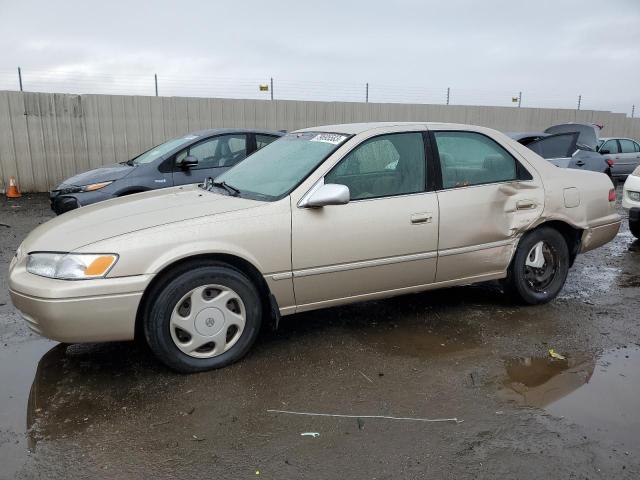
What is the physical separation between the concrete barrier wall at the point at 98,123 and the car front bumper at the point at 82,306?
10.7 m

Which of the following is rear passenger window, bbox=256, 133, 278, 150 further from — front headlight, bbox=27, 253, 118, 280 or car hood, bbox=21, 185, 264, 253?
front headlight, bbox=27, 253, 118, 280

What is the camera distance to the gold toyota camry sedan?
333 cm

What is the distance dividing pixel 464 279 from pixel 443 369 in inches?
40.1

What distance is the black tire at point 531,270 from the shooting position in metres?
4.67

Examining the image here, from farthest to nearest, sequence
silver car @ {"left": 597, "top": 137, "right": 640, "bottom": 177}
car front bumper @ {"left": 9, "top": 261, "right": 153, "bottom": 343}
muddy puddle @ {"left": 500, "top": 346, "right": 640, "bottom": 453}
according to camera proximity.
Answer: silver car @ {"left": 597, "top": 137, "right": 640, "bottom": 177} → car front bumper @ {"left": 9, "top": 261, "right": 153, "bottom": 343} → muddy puddle @ {"left": 500, "top": 346, "right": 640, "bottom": 453}

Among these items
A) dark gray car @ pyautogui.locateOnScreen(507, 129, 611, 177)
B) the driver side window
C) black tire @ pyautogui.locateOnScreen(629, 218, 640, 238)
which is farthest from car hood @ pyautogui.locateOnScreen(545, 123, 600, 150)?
the driver side window

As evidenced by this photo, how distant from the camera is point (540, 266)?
4809 millimetres

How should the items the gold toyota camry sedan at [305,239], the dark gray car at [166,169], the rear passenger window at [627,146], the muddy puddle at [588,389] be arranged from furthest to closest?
the rear passenger window at [627,146] → the dark gray car at [166,169] → the gold toyota camry sedan at [305,239] → the muddy puddle at [588,389]

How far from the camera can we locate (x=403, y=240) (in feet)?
13.3

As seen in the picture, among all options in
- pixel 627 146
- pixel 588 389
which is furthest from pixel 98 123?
pixel 627 146

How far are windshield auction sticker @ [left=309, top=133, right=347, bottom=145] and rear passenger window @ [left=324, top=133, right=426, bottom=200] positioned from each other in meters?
0.16

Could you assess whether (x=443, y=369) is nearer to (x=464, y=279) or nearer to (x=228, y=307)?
(x=464, y=279)

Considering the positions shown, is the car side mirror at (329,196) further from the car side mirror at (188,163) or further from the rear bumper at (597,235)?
the car side mirror at (188,163)

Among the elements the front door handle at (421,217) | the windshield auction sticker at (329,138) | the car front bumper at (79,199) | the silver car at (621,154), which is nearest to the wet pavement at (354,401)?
the front door handle at (421,217)
